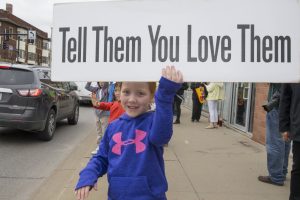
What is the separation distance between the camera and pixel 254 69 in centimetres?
190

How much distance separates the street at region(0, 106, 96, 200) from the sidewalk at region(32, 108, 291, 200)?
203mm

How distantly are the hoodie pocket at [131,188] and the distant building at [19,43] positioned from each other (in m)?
49.0

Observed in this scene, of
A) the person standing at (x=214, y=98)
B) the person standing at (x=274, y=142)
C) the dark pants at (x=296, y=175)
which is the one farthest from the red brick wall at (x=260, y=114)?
the dark pants at (x=296, y=175)

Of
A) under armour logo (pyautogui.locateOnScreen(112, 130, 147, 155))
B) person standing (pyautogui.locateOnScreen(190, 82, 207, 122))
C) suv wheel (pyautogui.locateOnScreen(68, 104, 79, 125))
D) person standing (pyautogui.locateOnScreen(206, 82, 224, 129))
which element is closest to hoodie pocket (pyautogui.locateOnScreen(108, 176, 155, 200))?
under armour logo (pyautogui.locateOnScreen(112, 130, 147, 155))

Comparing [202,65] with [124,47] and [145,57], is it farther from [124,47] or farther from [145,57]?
[124,47]

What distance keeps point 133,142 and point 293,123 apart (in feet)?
6.92

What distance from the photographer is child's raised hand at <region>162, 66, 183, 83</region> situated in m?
1.83

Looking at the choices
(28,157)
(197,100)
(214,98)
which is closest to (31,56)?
(197,100)

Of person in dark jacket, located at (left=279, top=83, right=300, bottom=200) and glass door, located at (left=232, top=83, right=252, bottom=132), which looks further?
glass door, located at (left=232, top=83, right=252, bottom=132)

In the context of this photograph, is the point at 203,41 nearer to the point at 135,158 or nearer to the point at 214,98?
the point at 135,158

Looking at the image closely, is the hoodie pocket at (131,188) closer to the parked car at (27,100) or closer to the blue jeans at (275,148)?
the blue jeans at (275,148)

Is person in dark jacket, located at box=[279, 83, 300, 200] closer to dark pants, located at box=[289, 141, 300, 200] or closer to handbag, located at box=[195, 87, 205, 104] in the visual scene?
dark pants, located at box=[289, 141, 300, 200]

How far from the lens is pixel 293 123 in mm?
3623

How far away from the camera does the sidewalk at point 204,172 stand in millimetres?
4654
